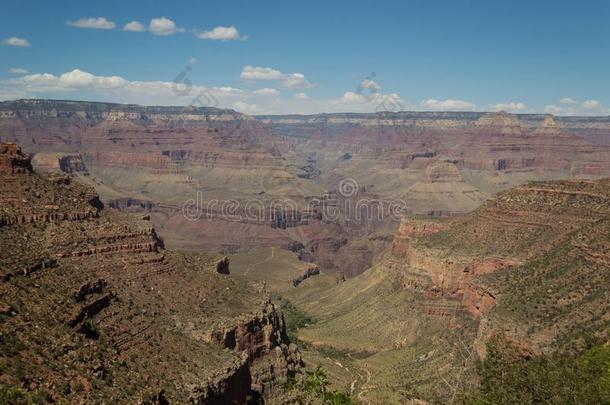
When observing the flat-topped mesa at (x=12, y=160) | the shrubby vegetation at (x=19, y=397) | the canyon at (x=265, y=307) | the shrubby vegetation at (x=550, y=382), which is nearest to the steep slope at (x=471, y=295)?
the canyon at (x=265, y=307)

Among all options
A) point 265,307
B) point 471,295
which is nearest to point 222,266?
point 265,307

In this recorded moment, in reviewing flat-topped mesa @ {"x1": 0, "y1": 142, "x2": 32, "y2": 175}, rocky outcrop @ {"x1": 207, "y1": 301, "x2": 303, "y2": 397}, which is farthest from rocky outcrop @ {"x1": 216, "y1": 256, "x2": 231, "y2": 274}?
flat-topped mesa @ {"x1": 0, "y1": 142, "x2": 32, "y2": 175}

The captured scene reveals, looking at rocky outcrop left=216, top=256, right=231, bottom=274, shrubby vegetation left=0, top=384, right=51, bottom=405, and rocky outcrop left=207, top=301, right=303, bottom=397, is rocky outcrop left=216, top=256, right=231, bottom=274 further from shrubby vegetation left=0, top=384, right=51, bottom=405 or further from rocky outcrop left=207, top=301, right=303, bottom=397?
shrubby vegetation left=0, top=384, right=51, bottom=405

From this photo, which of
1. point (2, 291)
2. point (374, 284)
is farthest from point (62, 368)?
point (374, 284)

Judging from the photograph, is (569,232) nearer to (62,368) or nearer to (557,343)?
(557,343)

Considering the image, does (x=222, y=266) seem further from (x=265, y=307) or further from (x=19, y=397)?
(x=19, y=397)

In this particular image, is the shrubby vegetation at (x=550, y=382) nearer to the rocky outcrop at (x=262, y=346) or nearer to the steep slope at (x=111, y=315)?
the steep slope at (x=111, y=315)
